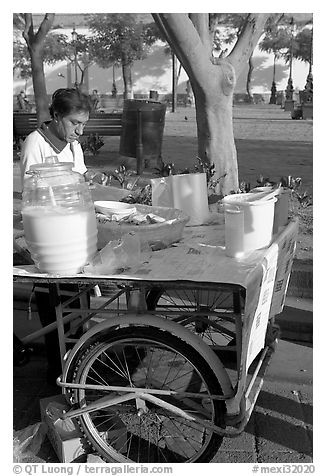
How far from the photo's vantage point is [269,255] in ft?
8.75

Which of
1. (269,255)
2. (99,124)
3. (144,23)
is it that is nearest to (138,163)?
(99,124)

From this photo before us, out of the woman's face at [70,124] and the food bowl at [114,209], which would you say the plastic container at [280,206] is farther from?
the woman's face at [70,124]

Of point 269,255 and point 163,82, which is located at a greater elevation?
point 163,82

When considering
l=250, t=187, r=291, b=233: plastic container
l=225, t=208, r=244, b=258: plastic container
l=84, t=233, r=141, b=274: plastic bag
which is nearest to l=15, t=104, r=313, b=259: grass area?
l=250, t=187, r=291, b=233: plastic container

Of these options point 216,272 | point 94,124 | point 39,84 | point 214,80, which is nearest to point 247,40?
point 214,80

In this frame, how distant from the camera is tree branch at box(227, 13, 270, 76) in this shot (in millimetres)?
6656

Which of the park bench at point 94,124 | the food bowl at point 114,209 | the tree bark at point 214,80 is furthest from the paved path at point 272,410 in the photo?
the park bench at point 94,124

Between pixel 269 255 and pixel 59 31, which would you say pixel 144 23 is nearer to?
pixel 59 31

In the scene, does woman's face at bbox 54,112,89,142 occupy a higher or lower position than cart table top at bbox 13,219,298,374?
higher

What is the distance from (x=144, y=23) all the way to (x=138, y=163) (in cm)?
4420

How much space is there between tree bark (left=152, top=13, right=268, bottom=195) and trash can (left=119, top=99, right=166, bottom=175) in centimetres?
371

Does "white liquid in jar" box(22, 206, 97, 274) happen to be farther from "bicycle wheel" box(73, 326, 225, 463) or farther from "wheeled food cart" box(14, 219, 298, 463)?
"bicycle wheel" box(73, 326, 225, 463)

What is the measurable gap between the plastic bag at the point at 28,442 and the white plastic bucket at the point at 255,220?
4.45 feet

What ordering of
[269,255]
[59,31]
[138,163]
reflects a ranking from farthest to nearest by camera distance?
[59,31] → [138,163] → [269,255]
